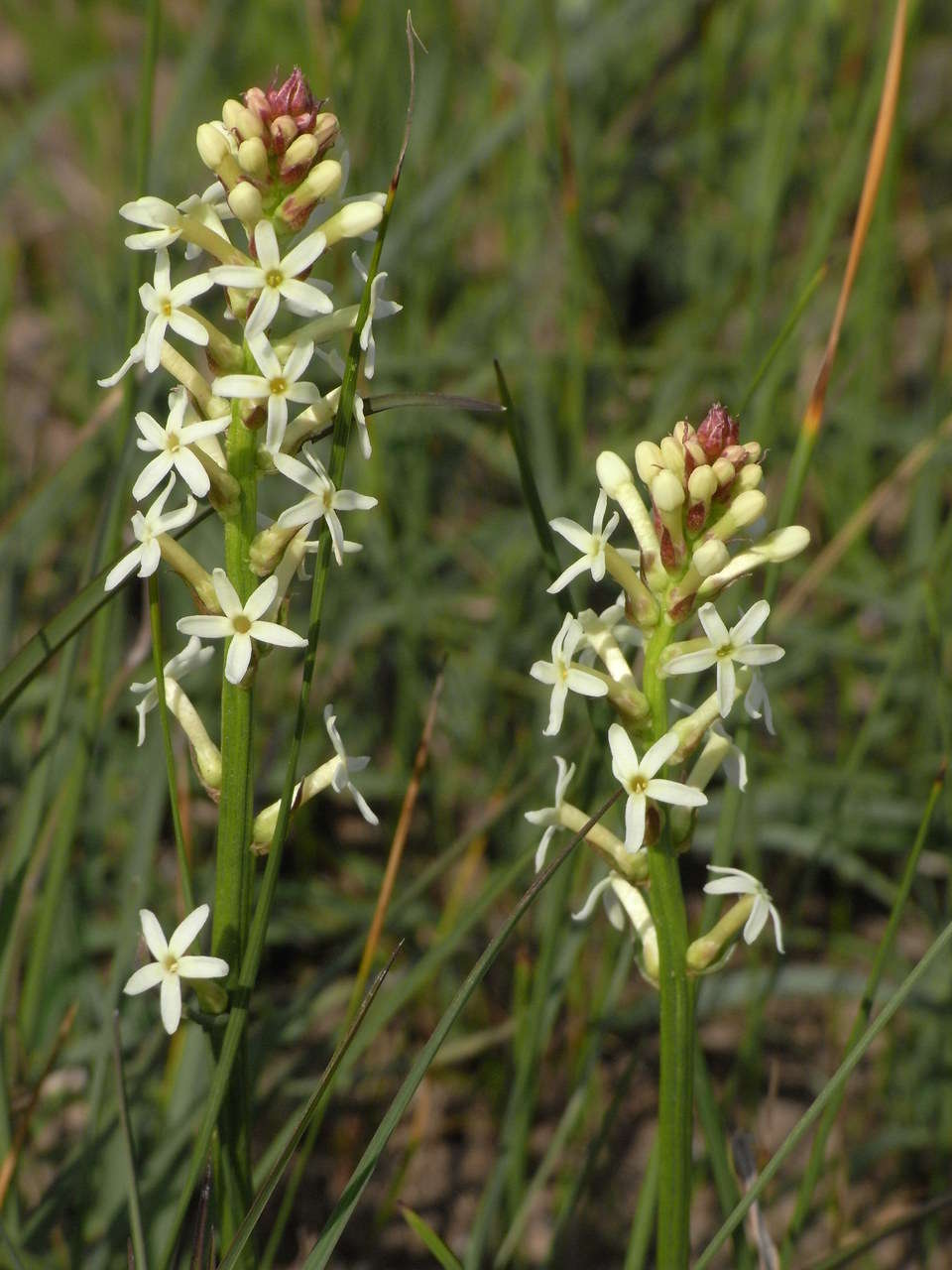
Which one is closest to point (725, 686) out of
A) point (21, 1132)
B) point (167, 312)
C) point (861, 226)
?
point (167, 312)

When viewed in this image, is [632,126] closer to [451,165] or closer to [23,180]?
[451,165]

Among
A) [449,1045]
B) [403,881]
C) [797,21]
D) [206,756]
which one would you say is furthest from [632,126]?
[206,756]

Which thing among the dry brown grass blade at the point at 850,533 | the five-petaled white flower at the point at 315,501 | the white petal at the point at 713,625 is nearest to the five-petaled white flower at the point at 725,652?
the white petal at the point at 713,625

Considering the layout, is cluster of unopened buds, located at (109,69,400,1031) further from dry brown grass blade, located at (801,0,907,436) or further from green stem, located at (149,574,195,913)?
dry brown grass blade, located at (801,0,907,436)

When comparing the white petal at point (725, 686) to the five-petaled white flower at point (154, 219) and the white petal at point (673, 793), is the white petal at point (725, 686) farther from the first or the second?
the five-petaled white flower at point (154, 219)

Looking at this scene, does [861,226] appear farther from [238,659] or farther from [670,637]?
[238,659]

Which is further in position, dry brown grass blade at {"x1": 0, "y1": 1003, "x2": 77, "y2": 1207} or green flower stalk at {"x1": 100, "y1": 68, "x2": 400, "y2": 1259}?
dry brown grass blade at {"x1": 0, "y1": 1003, "x2": 77, "y2": 1207}

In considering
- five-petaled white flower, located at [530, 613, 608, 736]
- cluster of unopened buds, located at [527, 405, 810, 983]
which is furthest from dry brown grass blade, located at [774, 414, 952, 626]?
five-petaled white flower, located at [530, 613, 608, 736]
